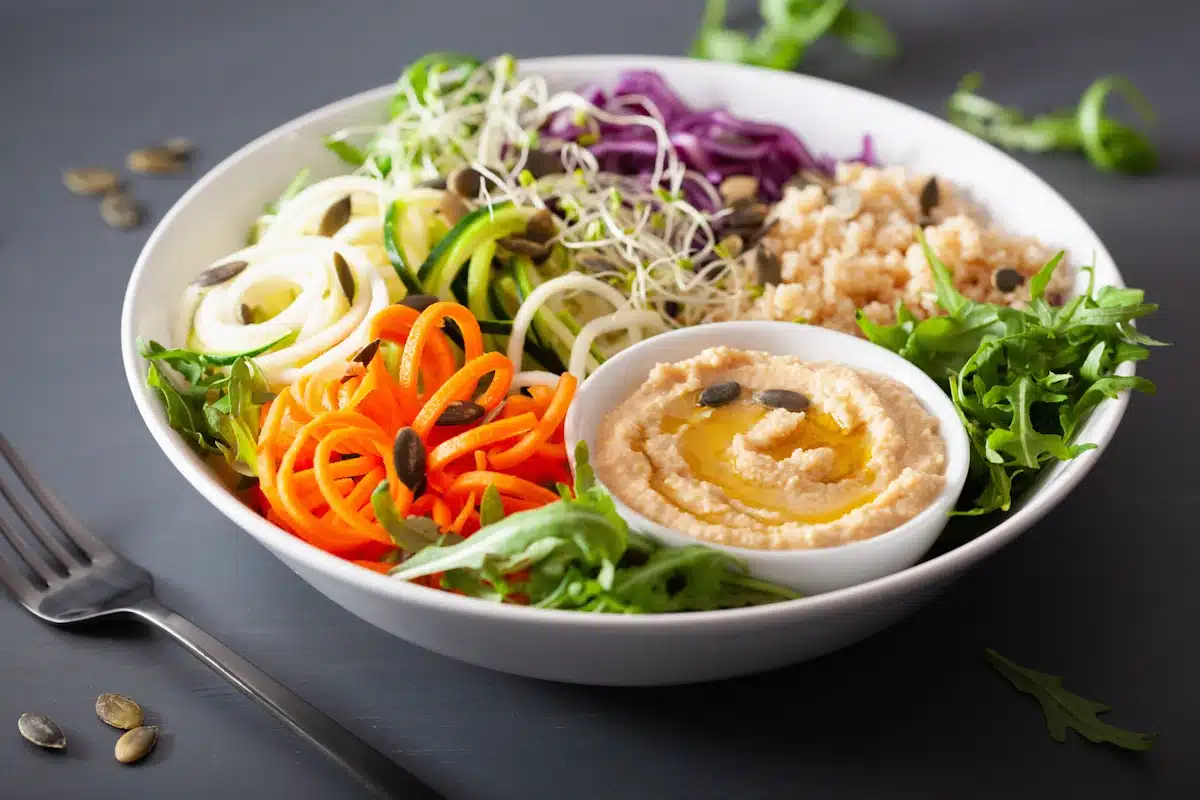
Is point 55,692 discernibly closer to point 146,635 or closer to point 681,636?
point 146,635

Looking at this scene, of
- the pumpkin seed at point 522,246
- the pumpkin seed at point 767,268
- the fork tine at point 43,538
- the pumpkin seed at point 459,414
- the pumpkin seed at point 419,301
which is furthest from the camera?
the pumpkin seed at point 767,268

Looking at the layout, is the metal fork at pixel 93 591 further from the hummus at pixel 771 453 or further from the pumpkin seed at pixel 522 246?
the pumpkin seed at pixel 522 246

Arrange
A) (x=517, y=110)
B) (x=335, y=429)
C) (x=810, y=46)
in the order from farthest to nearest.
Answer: (x=810, y=46)
(x=517, y=110)
(x=335, y=429)

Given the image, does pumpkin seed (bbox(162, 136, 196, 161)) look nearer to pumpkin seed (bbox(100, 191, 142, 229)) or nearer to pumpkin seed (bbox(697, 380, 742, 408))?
pumpkin seed (bbox(100, 191, 142, 229))

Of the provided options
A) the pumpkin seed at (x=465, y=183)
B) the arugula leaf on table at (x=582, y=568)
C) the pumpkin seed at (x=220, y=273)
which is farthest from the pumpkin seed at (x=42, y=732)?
the pumpkin seed at (x=465, y=183)

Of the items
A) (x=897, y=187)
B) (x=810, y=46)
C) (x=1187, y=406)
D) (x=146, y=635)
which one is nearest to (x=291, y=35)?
(x=810, y=46)

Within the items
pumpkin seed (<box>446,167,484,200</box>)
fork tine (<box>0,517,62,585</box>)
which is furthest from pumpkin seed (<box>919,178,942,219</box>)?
fork tine (<box>0,517,62,585</box>)

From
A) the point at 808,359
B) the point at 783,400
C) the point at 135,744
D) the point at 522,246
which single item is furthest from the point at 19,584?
the point at 808,359
